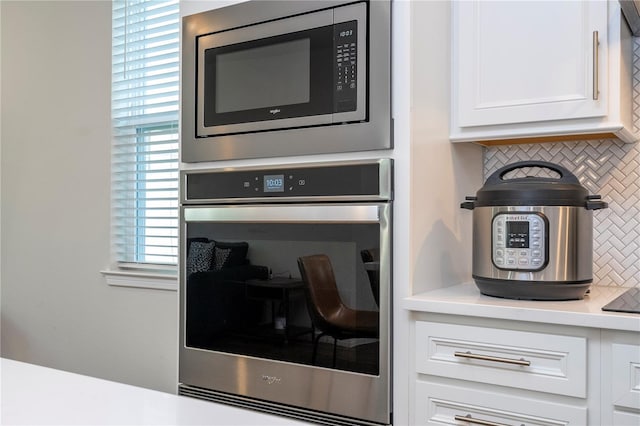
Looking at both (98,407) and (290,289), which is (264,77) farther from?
(98,407)

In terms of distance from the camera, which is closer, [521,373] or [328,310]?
[521,373]

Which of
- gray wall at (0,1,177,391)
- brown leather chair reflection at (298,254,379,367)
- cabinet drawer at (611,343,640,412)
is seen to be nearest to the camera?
cabinet drawer at (611,343,640,412)

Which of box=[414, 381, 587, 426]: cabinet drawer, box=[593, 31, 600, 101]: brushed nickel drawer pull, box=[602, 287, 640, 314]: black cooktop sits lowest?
box=[414, 381, 587, 426]: cabinet drawer

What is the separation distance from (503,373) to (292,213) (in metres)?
0.72

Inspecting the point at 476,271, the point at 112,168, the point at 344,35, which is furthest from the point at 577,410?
the point at 112,168

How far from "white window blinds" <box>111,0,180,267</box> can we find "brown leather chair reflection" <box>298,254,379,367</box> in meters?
1.09

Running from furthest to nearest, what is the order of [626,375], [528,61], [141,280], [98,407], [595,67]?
[141,280] < [528,61] < [595,67] < [626,375] < [98,407]

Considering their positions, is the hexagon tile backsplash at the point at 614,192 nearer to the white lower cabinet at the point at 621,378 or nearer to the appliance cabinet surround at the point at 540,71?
the appliance cabinet surround at the point at 540,71

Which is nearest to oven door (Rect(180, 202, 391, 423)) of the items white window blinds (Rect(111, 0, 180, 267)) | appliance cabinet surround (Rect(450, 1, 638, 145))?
appliance cabinet surround (Rect(450, 1, 638, 145))

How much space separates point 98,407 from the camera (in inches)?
27.6

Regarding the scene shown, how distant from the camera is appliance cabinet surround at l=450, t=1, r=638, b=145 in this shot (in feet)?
5.14

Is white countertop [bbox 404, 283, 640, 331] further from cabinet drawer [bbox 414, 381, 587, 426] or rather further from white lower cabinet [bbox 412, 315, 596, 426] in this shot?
cabinet drawer [bbox 414, 381, 587, 426]

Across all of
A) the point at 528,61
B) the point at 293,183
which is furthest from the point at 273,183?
the point at 528,61

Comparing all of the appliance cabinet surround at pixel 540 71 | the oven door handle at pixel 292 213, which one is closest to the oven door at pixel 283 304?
the oven door handle at pixel 292 213
